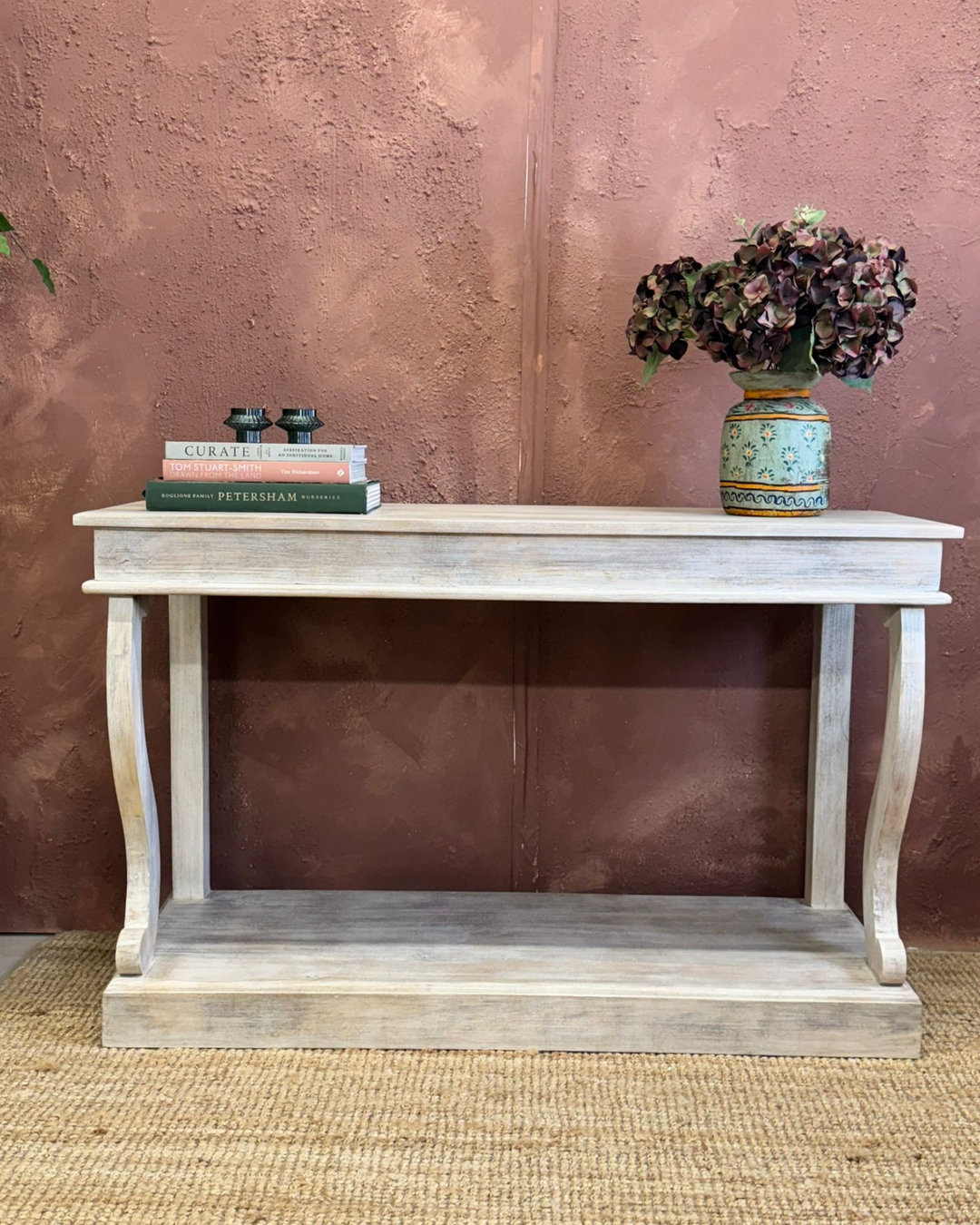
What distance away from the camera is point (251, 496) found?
5.35 feet

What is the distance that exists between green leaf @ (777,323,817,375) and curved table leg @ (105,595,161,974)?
1.02 metres

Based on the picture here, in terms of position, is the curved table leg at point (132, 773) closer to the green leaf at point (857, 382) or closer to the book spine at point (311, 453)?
the book spine at point (311, 453)

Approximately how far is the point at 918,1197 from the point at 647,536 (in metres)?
0.89

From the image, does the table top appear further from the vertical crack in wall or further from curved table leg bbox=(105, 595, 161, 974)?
the vertical crack in wall

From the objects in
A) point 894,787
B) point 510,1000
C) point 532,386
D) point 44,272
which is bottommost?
point 510,1000

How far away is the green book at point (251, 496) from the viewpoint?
64.1 inches

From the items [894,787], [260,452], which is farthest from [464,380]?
[894,787]

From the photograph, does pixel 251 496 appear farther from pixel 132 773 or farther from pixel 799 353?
pixel 799 353

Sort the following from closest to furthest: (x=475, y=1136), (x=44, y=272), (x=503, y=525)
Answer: (x=475, y=1136) < (x=503, y=525) < (x=44, y=272)

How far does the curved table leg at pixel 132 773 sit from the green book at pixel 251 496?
0.53 feet

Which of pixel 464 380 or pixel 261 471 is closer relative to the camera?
pixel 261 471

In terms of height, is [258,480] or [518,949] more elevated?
[258,480]

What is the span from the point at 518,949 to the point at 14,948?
0.93m

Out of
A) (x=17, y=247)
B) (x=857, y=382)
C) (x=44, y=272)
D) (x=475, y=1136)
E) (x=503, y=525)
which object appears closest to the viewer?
(x=475, y=1136)
